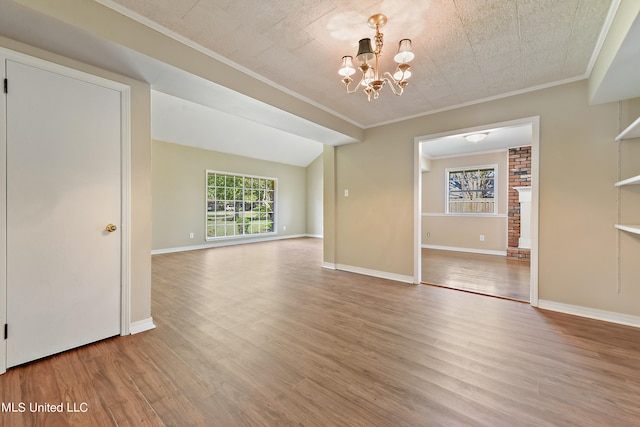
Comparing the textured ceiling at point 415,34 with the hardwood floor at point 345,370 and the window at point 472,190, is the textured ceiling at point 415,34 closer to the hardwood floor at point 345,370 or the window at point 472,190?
the hardwood floor at point 345,370

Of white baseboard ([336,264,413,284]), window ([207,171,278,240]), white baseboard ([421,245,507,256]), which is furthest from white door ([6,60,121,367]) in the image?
white baseboard ([421,245,507,256])

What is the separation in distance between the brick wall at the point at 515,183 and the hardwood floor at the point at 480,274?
1.47 ft

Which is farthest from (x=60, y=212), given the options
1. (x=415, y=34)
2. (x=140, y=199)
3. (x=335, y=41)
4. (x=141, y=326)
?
(x=415, y=34)

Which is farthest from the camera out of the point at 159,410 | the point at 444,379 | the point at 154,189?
the point at 154,189

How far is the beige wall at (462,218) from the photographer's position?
610 centimetres

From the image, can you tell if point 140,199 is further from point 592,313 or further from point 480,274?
point 480,274

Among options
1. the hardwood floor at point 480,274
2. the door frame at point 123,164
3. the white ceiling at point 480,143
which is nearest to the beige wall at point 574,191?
the hardwood floor at point 480,274

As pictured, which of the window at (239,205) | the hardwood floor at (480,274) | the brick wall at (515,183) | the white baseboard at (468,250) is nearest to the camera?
the hardwood floor at (480,274)

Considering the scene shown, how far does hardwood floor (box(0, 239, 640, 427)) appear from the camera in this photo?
1.38 metres

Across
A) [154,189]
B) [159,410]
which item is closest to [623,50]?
[159,410]

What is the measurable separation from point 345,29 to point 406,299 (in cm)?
291

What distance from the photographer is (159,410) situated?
4.60 ft

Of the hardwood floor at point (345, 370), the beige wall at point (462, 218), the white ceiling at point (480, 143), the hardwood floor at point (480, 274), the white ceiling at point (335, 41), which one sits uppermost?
the white ceiling at point (480, 143)

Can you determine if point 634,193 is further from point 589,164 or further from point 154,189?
point 154,189
